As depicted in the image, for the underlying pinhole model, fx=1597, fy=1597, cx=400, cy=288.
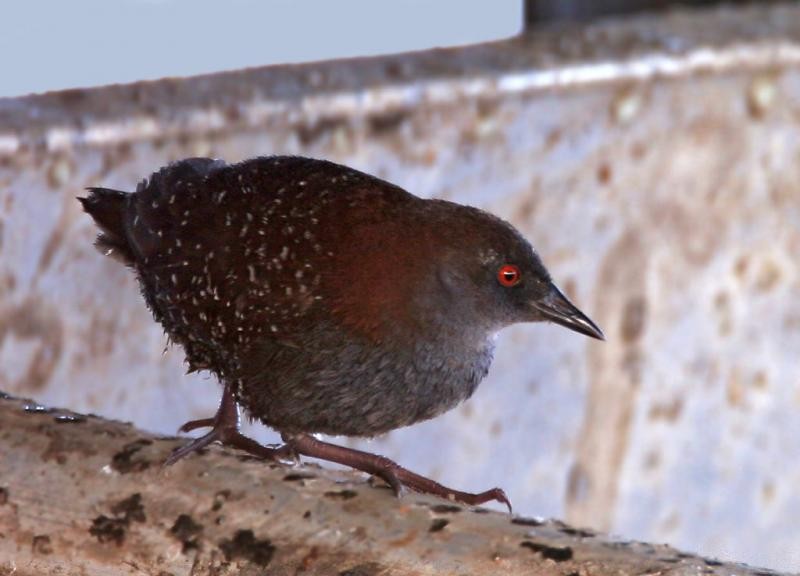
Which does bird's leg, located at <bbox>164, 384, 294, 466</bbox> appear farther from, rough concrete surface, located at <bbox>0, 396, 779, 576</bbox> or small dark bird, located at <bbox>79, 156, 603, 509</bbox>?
rough concrete surface, located at <bbox>0, 396, 779, 576</bbox>

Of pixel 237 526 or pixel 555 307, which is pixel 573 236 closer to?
pixel 555 307

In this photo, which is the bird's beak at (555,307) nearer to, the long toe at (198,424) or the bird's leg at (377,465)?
the bird's leg at (377,465)

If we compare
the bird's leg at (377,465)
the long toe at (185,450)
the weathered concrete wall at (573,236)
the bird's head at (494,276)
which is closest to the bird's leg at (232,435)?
the bird's leg at (377,465)

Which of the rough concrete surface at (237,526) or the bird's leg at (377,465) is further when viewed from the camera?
the bird's leg at (377,465)

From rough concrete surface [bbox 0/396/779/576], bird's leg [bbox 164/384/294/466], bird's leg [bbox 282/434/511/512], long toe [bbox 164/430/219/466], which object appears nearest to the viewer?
rough concrete surface [bbox 0/396/779/576]

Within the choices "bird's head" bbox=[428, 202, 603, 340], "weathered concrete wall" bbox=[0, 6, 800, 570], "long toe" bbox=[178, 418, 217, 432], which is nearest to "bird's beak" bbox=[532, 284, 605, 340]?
"bird's head" bbox=[428, 202, 603, 340]

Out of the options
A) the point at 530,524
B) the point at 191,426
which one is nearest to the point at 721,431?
the point at 191,426
